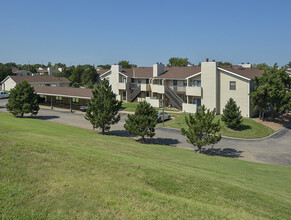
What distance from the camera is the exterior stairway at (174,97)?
163 ft

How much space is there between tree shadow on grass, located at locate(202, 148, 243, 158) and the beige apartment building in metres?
15.7

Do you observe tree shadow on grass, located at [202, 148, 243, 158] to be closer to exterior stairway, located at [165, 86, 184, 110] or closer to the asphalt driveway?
the asphalt driveway

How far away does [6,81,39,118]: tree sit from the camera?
40.6 metres

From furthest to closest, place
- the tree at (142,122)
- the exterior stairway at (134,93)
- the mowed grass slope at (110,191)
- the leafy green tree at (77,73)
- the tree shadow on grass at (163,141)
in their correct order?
the leafy green tree at (77,73) < the exterior stairway at (134,93) < the tree shadow on grass at (163,141) < the tree at (142,122) < the mowed grass slope at (110,191)

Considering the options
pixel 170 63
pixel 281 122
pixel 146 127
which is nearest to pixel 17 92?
pixel 146 127

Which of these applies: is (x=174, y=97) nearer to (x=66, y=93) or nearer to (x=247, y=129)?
(x=247, y=129)

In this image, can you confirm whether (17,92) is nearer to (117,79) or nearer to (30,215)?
(117,79)

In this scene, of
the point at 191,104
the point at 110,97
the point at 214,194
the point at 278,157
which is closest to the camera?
the point at 214,194


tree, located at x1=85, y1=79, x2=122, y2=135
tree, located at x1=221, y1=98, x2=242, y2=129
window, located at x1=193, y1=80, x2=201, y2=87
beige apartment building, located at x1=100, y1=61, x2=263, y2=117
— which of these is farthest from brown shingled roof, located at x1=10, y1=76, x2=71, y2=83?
tree, located at x1=221, y1=98, x2=242, y2=129

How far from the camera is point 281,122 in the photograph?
138 feet

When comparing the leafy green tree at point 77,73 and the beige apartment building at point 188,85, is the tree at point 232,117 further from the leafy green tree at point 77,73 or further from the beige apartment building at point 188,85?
the leafy green tree at point 77,73

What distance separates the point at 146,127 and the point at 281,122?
2529cm

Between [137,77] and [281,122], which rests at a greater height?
[137,77]

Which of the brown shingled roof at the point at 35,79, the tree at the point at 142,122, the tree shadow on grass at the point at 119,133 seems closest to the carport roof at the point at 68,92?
the tree shadow on grass at the point at 119,133
